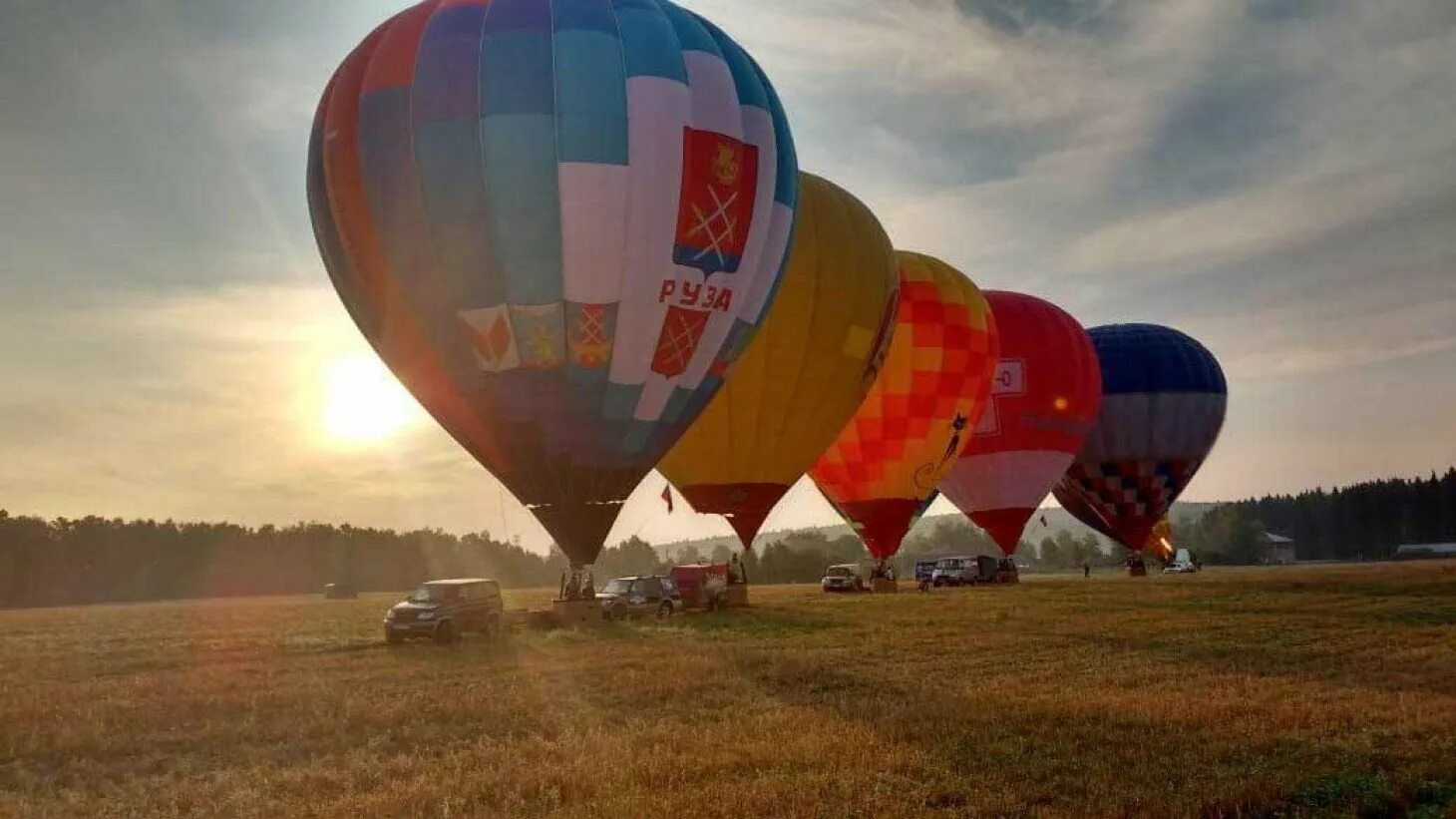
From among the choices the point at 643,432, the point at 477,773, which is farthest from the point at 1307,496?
the point at 477,773

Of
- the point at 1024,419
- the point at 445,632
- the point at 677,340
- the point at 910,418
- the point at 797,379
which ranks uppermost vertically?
the point at 1024,419

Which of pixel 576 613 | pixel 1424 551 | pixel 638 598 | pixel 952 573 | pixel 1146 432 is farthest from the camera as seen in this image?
pixel 1424 551

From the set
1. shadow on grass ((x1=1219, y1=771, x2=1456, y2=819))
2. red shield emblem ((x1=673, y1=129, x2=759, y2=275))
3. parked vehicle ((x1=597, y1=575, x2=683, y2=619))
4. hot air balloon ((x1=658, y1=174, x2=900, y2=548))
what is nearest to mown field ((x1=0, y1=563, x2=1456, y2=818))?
shadow on grass ((x1=1219, y1=771, x2=1456, y2=819))

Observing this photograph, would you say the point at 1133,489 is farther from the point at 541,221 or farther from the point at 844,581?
the point at 541,221

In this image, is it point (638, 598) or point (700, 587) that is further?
point (700, 587)

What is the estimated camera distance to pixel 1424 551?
140 meters

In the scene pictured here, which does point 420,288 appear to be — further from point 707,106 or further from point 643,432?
point 707,106

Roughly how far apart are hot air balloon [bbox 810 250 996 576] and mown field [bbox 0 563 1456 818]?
49.9 feet

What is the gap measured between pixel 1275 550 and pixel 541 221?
15672cm

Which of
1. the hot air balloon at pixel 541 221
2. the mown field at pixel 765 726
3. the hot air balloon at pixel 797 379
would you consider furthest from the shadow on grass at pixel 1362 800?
→ the hot air balloon at pixel 797 379

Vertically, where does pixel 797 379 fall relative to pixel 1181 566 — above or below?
above

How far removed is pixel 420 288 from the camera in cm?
2250

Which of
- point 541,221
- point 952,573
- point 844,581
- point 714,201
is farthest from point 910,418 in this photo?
point 541,221

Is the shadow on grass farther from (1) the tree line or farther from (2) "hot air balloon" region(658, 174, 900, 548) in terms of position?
(1) the tree line
